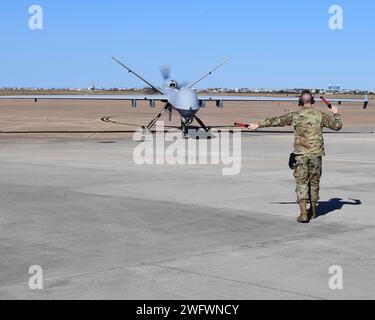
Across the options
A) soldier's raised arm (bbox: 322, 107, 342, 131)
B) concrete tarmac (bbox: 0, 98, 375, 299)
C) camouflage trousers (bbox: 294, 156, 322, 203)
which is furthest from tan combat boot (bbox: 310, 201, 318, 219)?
soldier's raised arm (bbox: 322, 107, 342, 131)

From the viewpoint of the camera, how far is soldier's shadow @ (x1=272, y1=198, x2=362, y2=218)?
1263cm

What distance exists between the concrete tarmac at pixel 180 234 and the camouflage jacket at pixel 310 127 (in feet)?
3.86

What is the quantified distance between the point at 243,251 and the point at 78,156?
15706mm

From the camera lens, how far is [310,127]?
11641mm

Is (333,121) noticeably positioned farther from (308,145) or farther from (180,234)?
(180,234)

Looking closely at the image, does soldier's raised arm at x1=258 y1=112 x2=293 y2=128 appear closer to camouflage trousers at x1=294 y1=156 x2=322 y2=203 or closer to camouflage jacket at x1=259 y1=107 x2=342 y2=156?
camouflage jacket at x1=259 y1=107 x2=342 y2=156

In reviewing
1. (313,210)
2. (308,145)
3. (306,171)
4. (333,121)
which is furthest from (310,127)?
(313,210)

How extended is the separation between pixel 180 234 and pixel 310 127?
293 centimetres

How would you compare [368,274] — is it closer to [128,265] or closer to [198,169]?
[128,265]

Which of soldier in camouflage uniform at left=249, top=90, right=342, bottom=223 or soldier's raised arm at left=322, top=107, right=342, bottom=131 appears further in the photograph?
soldier's raised arm at left=322, top=107, right=342, bottom=131

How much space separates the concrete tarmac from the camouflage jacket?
1175mm

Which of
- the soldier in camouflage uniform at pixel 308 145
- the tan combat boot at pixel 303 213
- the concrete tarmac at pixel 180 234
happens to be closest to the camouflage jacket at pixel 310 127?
the soldier in camouflage uniform at pixel 308 145

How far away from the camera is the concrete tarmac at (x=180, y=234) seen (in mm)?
7469
